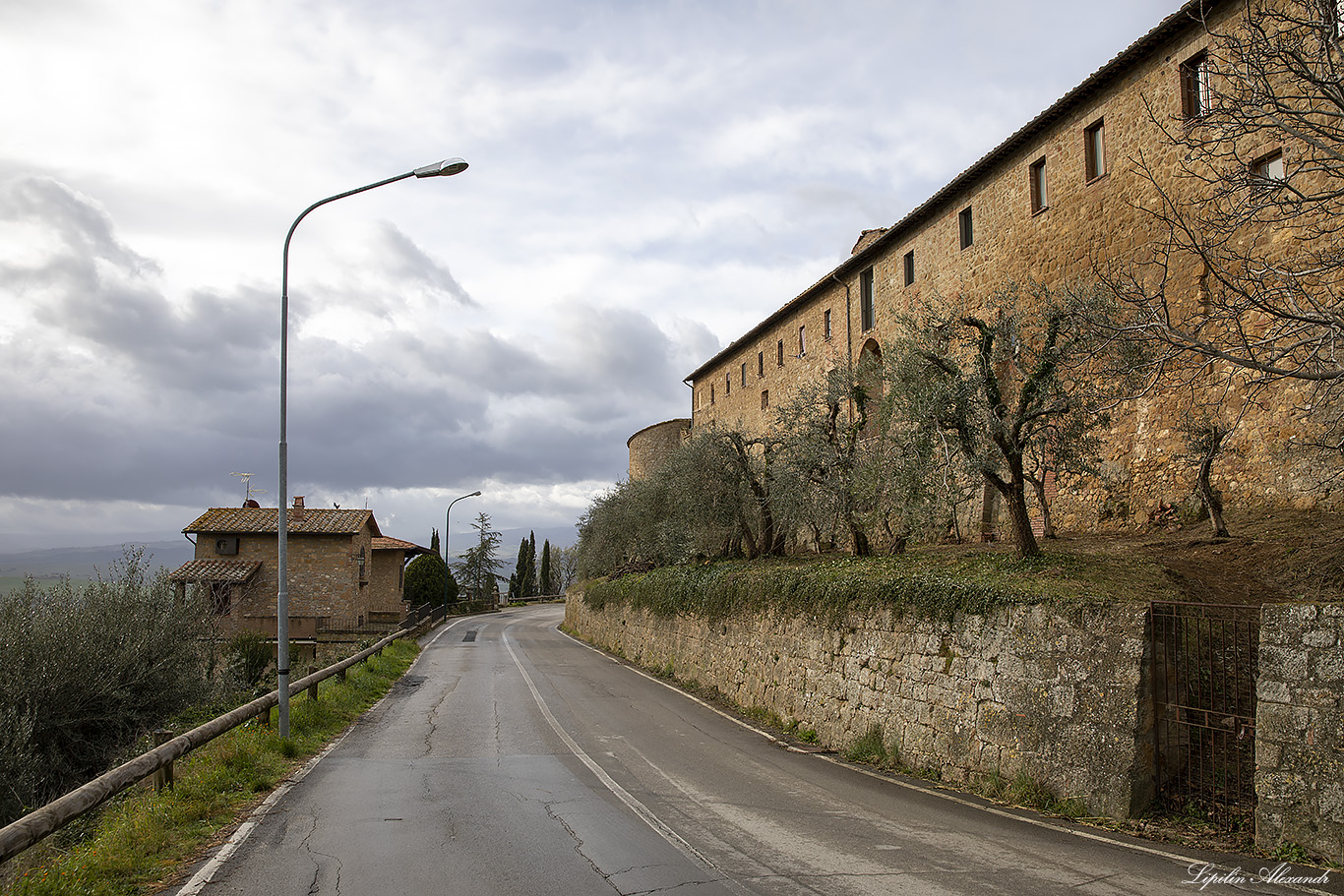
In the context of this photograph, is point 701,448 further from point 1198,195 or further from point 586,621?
point 586,621

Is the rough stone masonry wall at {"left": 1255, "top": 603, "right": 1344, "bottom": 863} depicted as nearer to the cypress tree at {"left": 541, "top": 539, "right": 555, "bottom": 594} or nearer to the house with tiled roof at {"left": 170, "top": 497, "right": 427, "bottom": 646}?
the house with tiled roof at {"left": 170, "top": 497, "right": 427, "bottom": 646}

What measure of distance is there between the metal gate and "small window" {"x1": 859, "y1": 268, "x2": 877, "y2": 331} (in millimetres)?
23885

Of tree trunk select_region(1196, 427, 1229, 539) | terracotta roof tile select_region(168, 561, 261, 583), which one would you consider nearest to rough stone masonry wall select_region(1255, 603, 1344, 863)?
tree trunk select_region(1196, 427, 1229, 539)

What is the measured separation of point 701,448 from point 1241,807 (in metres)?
17.5

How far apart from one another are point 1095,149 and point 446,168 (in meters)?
17.3

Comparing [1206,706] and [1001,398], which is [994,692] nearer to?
[1206,706]

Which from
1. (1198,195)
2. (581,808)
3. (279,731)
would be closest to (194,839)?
(581,808)

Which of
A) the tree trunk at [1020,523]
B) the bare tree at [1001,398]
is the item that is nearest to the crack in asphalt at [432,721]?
the bare tree at [1001,398]

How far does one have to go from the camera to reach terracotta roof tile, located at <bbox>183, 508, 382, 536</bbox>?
38028mm

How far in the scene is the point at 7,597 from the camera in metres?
15.2

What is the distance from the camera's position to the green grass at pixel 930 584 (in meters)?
9.75

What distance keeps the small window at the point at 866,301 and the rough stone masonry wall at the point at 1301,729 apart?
25.1m

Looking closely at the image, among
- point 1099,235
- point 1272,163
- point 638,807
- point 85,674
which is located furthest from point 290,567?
point 1272,163

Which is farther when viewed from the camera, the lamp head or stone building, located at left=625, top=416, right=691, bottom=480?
stone building, located at left=625, top=416, right=691, bottom=480
